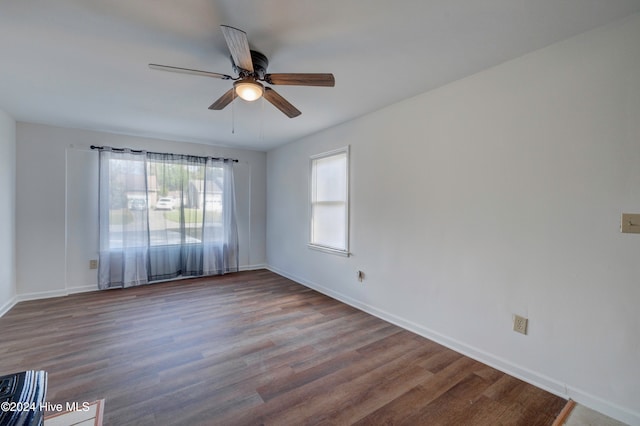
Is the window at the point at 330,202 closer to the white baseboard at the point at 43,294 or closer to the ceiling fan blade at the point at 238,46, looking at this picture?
the ceiling fan blade at the point at 238,46

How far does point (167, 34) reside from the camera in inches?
73.7

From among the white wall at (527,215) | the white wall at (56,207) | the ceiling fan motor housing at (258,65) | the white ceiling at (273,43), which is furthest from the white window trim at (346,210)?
the white wall at (56,207)

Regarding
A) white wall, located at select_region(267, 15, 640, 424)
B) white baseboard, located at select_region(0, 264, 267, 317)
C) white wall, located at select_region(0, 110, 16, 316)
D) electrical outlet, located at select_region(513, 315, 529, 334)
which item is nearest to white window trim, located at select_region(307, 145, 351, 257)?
white wall, located at select_region(267, 15, 640, 424)

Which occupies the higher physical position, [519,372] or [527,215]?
[527,215]

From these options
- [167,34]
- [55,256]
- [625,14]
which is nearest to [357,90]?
[167,34]

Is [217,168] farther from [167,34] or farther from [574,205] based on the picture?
[574,205]

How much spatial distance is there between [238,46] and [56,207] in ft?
13.7

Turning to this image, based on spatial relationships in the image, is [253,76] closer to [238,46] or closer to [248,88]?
[248,88]

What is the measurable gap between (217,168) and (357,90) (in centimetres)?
336

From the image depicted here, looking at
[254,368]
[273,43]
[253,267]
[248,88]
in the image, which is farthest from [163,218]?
[273,43]

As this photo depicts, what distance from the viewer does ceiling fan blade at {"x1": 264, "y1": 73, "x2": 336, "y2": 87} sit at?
1.91m

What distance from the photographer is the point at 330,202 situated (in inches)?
162

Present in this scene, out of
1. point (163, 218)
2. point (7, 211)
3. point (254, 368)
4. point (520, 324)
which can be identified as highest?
point (7, 211)

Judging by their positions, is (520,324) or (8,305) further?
(8,305)
